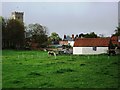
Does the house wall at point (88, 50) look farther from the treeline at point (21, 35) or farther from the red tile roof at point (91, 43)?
the treeline at point (21, 35)

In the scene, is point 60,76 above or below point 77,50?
below

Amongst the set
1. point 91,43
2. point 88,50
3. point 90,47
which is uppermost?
point 91,43

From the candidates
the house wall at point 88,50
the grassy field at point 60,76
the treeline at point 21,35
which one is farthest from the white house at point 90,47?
the grassy field at point 60,76

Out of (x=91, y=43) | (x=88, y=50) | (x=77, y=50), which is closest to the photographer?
(x=77, y=50)

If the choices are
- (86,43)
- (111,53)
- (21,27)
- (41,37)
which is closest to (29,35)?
(41,37)

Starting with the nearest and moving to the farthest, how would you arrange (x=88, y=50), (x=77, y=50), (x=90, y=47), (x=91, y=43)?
(x=77, y=50)
(x=88, y=50)
(x=90, y=47)
(x=91, y=43)

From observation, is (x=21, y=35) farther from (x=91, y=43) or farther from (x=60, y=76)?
(x=60, y=76)

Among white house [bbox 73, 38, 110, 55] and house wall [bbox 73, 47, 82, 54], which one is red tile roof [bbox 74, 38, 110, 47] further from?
house wall [bbox 73, 47, 82, 54]

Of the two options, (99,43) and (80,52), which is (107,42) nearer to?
(99,43)

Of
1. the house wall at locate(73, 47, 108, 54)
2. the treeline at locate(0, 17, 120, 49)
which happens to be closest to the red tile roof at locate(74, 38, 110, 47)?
the house wall at locate(73, 47, 108, 54)

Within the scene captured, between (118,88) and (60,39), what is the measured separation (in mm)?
154132

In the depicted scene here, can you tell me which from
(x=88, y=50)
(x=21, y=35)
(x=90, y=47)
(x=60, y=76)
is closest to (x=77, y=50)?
(x=88, y=50)

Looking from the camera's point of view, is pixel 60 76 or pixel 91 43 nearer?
pixel 60 76

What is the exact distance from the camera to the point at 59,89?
14.2 m
